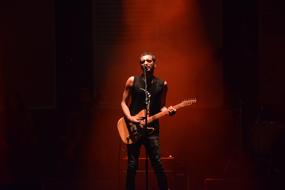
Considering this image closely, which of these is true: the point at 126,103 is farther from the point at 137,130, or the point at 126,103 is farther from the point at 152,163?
the point at 152,163

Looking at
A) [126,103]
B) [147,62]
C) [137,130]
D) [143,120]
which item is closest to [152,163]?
[137,130]

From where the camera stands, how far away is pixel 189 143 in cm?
1146

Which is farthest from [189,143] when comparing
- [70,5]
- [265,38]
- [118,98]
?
[70,5]

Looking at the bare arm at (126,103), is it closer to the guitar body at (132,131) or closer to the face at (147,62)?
the guitar body at (132,131)

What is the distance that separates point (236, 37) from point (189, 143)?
2.24 metres

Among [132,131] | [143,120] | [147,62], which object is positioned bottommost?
[132,131]

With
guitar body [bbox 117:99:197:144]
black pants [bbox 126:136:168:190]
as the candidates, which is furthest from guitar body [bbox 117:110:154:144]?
black pants [bbox 126:136:168:190]

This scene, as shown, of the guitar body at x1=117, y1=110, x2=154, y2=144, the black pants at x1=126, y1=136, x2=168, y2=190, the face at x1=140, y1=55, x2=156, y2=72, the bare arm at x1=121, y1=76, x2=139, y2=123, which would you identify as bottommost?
the black pants at x1=126, y1=136, x2=168, y2=190

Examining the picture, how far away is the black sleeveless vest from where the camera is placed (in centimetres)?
771

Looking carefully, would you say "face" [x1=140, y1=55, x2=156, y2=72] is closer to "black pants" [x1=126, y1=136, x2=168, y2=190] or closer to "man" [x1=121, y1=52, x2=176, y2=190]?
"man" [x1=121, y1=52, x2=176, y2=190]

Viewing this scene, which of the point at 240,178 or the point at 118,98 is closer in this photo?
the point at 240,178

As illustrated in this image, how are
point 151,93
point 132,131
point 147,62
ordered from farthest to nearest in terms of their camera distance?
1. point 132,131
2. point 151,93
3. point 147,62

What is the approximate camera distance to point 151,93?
7711 mm

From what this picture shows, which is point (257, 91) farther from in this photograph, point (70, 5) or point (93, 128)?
point (70, 5)
